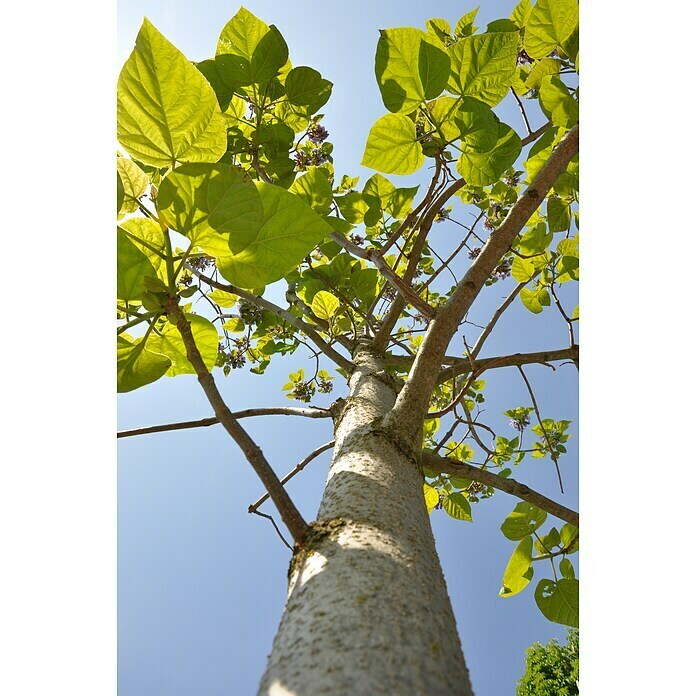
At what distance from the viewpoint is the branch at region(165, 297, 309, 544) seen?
0.46 m

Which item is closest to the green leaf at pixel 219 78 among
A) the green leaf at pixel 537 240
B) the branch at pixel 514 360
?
the branch at pixel 514 360

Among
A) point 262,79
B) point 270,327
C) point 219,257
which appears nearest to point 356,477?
point 219,257

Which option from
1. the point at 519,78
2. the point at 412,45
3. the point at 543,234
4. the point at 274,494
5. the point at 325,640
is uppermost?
the point at 519,78

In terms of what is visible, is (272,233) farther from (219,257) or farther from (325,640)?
(325,640)

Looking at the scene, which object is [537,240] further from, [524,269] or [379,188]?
[379,188]

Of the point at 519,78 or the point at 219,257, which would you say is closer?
the point at 219,257

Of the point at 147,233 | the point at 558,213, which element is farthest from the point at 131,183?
the point at 558,213

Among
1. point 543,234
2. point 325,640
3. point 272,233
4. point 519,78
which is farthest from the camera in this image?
point 543,234

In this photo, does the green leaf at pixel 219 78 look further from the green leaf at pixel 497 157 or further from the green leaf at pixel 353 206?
the green leaf at pixel 497 157

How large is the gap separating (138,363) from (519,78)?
1.10 m

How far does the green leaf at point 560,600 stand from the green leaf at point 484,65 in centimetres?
98

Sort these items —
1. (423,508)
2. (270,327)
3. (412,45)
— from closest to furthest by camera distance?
(423,508)
(412,45)
(270,327)

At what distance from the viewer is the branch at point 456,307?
28.0 inches
